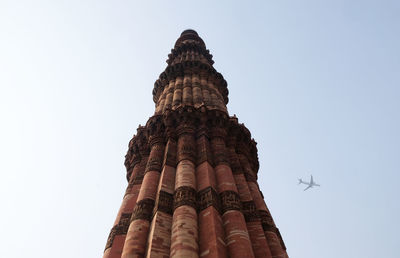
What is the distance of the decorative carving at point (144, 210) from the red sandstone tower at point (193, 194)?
0.08 feet

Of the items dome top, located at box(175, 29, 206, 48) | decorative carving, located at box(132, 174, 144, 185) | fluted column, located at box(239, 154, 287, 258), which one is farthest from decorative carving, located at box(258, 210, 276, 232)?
dome top, located at box(175, 29, 206, 48)

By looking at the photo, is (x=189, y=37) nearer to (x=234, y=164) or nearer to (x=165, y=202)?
(x=234, y=164)

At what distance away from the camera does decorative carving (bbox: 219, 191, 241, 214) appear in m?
7.29

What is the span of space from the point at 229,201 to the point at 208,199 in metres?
0.51

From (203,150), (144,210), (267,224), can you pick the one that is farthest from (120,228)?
(267,224)

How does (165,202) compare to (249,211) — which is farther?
(249,211)

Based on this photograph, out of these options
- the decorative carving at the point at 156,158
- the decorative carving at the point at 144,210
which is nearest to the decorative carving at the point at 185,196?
the decorative carving at the point at 144,210

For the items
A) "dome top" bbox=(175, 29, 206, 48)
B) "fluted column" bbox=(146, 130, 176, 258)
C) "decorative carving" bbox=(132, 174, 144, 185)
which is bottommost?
"fluted column" bbox=(146, 130, 176, 258)

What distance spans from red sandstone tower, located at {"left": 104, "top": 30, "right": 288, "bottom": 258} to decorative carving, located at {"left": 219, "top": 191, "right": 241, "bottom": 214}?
2 cm

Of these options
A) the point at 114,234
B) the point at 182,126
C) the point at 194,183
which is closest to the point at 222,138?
the point at 182,126

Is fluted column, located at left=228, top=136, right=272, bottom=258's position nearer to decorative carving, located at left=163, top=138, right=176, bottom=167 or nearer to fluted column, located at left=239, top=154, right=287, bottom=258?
fluted column, located at left=239, top=154, right=287, bottom=258

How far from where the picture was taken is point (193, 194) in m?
7.58

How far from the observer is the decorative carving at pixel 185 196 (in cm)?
724

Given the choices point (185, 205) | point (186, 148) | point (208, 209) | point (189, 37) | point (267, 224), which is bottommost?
point (208, 209)
